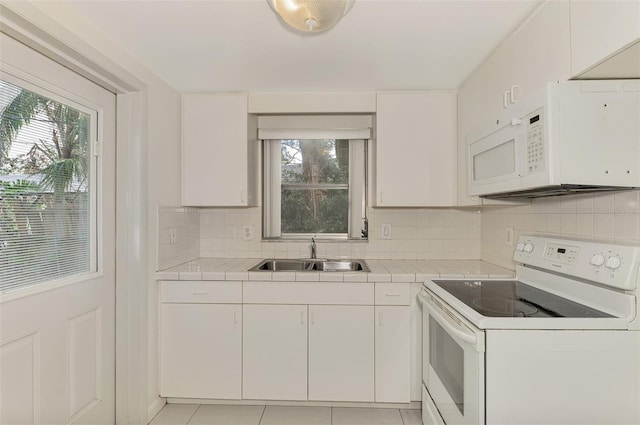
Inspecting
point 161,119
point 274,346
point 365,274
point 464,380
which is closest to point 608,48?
point 464,380

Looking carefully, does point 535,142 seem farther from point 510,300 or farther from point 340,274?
point 340,274

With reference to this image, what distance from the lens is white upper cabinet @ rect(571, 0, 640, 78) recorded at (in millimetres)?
947

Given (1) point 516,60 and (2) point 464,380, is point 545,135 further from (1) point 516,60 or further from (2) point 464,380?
(2) point 464,380

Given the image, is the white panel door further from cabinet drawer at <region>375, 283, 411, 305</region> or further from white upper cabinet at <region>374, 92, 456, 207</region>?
white upper cabinet at <region>374, 92, 456, 207</region>

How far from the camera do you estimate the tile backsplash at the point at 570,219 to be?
4.21 ft

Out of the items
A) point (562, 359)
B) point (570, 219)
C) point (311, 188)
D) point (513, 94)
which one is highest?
point (513, 94)

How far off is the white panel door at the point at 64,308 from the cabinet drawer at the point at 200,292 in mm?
293

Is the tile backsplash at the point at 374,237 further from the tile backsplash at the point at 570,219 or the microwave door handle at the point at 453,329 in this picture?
the microwave door handle at the point at 453,329

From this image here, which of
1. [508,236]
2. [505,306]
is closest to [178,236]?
[505,306]

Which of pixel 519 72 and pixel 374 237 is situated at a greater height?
pixel 519 72

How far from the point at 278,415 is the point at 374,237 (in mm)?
1390

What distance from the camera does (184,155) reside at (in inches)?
91.2

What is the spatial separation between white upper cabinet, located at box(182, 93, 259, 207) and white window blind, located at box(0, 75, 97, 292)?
2.25 ft

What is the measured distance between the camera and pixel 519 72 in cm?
149
